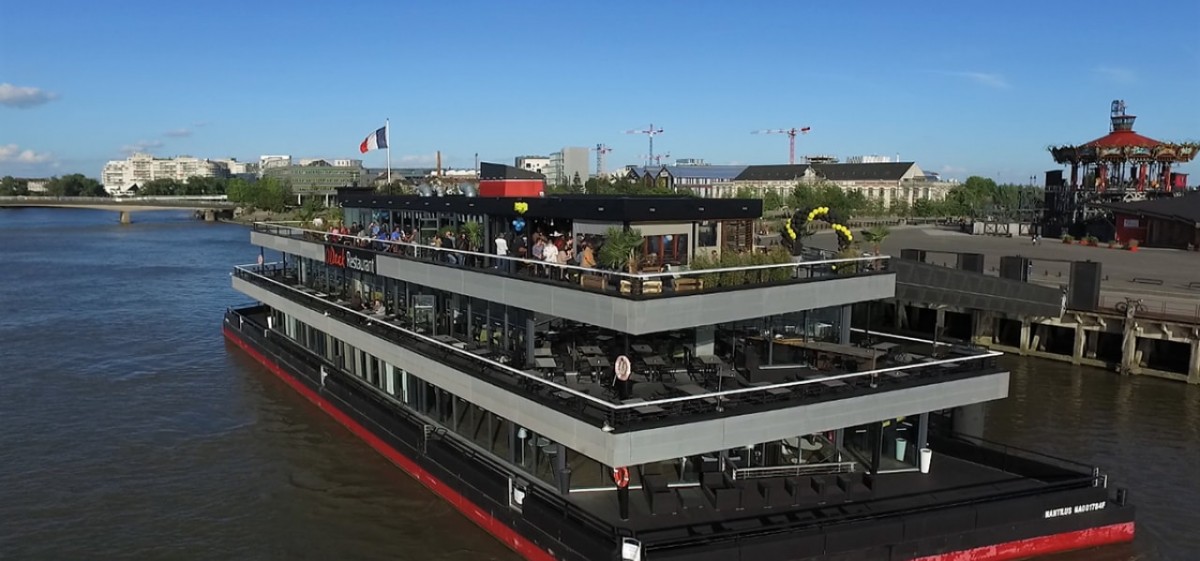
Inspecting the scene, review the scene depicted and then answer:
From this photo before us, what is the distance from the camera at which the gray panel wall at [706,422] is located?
1493 cm

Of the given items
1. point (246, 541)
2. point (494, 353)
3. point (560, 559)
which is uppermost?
point (494, 353)

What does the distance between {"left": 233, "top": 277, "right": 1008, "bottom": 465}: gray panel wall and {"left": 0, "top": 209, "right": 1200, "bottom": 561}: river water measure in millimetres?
3367

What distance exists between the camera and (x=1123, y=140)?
88.1 meters

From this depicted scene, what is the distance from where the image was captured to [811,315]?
19797 millimetres

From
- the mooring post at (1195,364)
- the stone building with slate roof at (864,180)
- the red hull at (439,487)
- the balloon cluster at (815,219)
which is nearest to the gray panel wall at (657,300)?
the balloon cluster at (815,219)

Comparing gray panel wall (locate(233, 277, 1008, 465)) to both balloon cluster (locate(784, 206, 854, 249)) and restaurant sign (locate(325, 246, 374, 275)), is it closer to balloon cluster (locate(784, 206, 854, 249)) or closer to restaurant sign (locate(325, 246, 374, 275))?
balloon cluster (locate(784, 206, 854, 249))

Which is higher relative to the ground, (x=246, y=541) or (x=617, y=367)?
(x=617, y=367)

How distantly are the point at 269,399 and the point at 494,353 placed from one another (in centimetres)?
1523

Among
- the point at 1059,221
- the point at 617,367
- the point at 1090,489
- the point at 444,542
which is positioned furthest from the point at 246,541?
the point at 1059,221

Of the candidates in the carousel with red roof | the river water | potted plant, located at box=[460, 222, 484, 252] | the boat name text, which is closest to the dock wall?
the river water

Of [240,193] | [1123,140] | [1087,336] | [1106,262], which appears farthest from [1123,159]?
[240,193]

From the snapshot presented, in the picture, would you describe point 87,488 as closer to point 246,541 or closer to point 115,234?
point 246,541

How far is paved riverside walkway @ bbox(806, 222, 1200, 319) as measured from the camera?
40.2 meters

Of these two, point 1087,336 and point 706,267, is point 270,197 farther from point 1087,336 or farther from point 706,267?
point 706,267
